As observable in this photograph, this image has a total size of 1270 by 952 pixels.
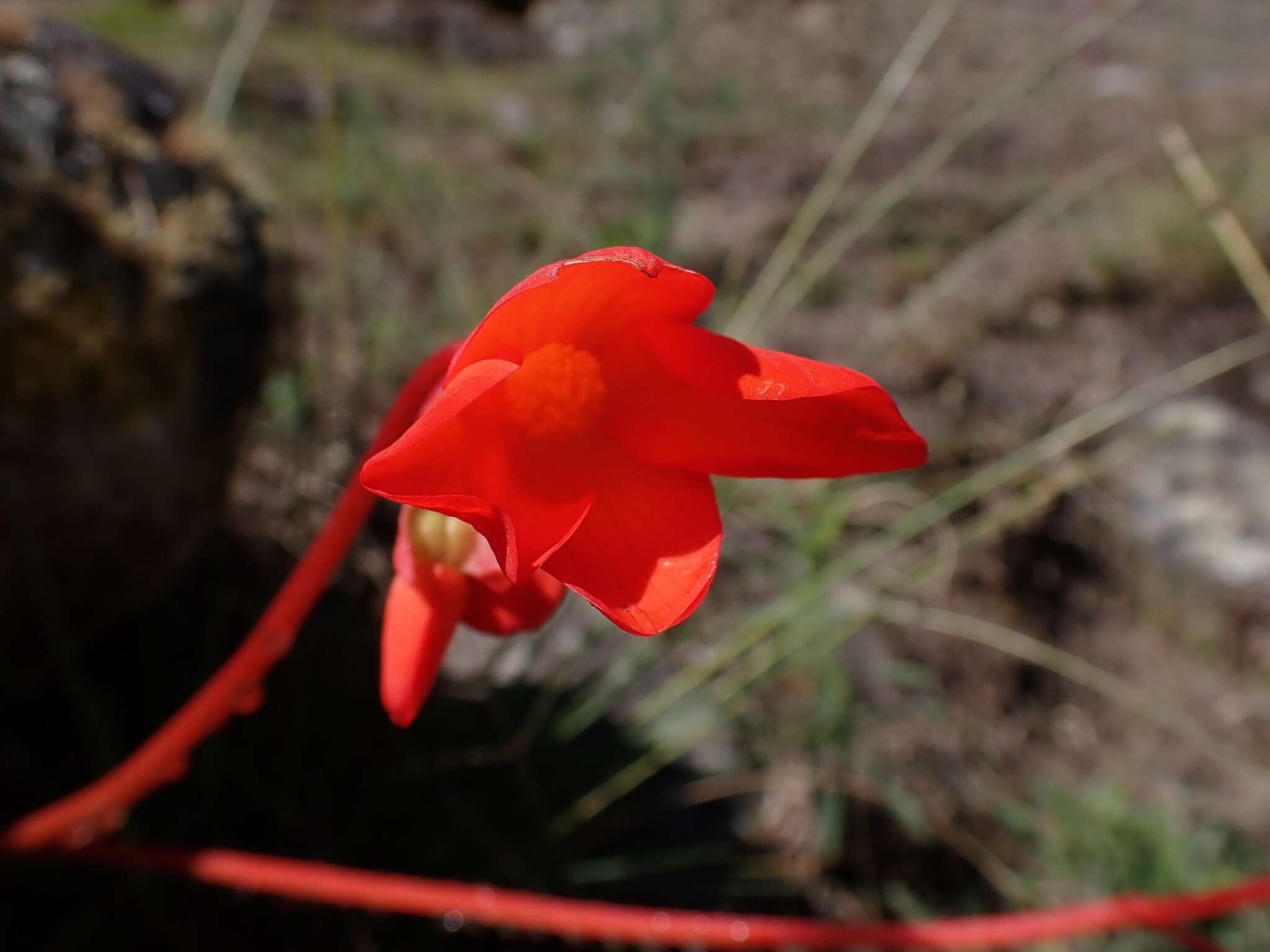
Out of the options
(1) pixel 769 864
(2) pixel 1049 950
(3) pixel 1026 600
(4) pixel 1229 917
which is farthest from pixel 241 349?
(3) pixel 1026 600

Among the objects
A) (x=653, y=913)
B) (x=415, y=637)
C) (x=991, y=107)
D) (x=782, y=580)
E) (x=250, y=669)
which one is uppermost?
(x=991, y=107)

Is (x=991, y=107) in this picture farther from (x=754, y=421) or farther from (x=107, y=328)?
(x=107, y=328)

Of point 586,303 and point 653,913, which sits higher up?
point 586,303

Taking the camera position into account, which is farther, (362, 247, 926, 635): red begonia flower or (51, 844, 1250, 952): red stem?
(51, 844, 1250, 952): red stem

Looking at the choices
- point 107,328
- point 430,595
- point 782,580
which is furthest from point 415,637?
point 782,580

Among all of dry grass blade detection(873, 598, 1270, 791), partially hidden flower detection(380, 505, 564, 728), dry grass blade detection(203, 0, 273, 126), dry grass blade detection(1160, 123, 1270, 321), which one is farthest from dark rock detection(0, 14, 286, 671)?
dry grass blade detection(1160, 123, 1270, 321)

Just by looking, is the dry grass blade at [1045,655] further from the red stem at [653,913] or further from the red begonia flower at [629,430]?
the red begonia flower at [629,430]

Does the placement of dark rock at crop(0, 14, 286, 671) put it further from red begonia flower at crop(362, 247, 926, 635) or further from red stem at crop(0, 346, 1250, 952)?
red begonia flower at crop(362, 247, 926, 635)
